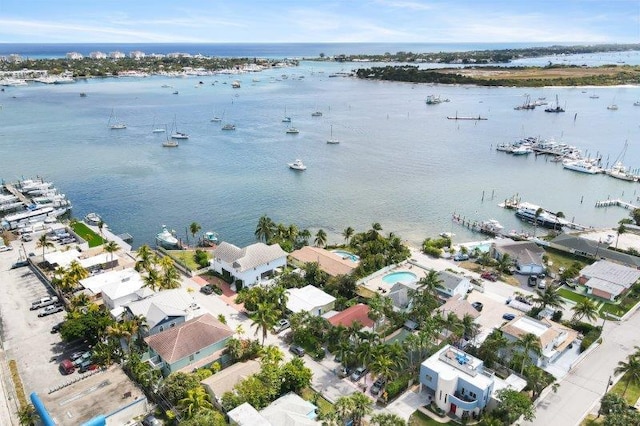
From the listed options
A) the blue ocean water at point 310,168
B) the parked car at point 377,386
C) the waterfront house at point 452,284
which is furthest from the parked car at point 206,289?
the waterfront house at point 452,284

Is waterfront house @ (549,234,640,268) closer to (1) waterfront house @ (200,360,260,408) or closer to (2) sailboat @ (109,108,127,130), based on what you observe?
(1) waterfront house @ (200,360,260,408)

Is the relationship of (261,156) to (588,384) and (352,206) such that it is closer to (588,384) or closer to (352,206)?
(352,206)

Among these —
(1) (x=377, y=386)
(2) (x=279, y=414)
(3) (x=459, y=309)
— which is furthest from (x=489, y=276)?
(2) (x=279, y=414)

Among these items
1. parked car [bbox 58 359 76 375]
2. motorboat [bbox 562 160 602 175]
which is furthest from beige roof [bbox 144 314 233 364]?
motorboat [bbox 562 160 602 175]

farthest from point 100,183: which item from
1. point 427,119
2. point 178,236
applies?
point 427,119

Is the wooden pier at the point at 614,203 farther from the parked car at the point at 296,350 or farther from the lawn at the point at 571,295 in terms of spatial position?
the parked car at the point at 296,350

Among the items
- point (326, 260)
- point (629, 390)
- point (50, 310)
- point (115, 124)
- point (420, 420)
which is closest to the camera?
point (420, 420)

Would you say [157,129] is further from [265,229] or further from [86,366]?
[86,366]
